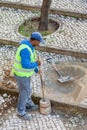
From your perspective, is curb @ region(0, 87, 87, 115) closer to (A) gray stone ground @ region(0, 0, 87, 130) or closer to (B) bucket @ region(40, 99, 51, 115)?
(A) gray stone ground @ region(0, 0, 87, 130)

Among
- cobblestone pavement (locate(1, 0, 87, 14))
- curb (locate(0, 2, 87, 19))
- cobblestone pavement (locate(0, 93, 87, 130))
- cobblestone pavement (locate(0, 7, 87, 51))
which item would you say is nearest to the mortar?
cobblestone pavement (locate(0, 93, 87, 130))

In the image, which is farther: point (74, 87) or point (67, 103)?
point (74, 87)

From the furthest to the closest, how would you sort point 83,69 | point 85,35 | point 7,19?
point 7,19
point 85,35
point 83,69

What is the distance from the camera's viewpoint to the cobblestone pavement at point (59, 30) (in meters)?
9.88

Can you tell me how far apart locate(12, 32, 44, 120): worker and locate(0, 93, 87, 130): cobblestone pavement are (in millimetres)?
157

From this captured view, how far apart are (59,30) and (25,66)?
399 centimetres

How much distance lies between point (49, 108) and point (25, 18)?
4368 mm

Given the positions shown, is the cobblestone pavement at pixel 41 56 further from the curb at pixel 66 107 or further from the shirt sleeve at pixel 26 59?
the shirt sleeve at pixel 26 59

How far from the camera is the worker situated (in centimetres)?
678

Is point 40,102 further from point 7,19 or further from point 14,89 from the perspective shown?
point 7,19

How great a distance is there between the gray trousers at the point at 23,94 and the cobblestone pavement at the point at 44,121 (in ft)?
0.74

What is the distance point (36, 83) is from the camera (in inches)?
332

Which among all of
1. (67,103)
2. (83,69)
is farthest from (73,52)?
(67,103)

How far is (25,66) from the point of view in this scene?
682 centimetres
